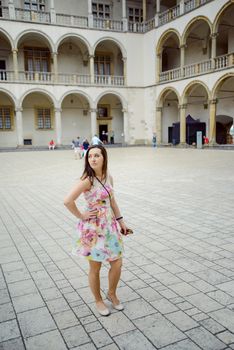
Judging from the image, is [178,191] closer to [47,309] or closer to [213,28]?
[47,309]

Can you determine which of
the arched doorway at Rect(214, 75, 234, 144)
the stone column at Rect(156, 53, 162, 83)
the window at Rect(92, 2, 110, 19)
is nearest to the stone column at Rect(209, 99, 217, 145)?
the arched doorway at Rect(214, 75, 234, 144)

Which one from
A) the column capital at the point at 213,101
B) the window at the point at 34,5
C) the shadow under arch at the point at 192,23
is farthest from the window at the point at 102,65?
the column capital at the point at 213,101

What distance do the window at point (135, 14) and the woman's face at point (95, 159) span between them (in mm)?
35429

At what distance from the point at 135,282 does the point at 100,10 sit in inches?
1397

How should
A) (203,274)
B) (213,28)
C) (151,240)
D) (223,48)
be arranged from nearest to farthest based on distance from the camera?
(203,274), (151,240), (213,28), (223,48)

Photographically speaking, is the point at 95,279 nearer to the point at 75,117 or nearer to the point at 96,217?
the point at 96,217

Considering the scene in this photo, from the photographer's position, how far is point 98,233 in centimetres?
283

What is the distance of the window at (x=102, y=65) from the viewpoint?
34781 mm

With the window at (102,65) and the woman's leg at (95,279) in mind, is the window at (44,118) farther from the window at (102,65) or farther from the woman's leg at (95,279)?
the woman's leg at (95,279)

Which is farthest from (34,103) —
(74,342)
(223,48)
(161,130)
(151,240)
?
(74,342)

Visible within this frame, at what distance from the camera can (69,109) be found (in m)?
34.6

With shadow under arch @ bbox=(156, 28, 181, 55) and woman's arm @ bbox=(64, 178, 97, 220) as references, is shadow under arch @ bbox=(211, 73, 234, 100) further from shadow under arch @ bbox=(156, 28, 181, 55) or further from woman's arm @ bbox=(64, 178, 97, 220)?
woman's arm @ bbox=(64, 178, 97, 220)

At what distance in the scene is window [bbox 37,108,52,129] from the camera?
33.3m

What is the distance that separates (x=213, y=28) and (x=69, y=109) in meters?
16.4
